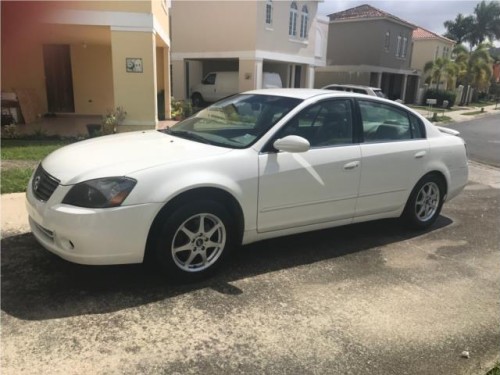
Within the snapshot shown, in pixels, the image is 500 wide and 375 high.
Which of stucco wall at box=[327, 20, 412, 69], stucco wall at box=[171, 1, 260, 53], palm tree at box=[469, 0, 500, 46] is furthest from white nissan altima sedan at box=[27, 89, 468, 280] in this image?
palm tree at box=[469, 0, 500, 46]

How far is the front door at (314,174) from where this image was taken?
4.05 metres

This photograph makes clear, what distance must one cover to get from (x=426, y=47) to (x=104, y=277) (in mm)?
46496

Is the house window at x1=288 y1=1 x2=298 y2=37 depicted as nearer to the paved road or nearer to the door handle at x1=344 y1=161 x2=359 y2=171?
the paved road

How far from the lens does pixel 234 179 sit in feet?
12.5

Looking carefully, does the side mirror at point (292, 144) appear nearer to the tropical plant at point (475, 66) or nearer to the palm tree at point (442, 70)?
the palm tree at point (442, 70)

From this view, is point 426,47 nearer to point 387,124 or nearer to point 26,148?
point 26,148

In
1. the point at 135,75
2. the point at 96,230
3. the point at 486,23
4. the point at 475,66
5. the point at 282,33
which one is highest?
the point at 486,23

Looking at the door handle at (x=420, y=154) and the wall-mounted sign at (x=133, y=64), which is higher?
the wall-mounted sign at (x=133, y=64)

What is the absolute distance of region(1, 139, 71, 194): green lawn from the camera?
20.8 ft

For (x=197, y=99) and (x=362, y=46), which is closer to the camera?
(x=197, y=99)

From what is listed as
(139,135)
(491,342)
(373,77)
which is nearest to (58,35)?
(139,135)

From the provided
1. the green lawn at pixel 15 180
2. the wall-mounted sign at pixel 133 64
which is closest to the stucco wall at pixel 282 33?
the wall-mounted sign at pixel 133 64

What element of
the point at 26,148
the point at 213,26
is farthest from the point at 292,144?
the point at 213,26

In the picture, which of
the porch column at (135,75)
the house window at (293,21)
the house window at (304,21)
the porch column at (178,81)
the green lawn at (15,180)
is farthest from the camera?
the porch column at (178,81)
